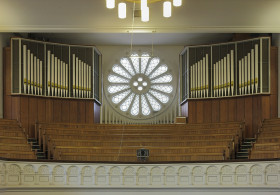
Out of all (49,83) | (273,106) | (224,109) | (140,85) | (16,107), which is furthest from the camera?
(140,85)

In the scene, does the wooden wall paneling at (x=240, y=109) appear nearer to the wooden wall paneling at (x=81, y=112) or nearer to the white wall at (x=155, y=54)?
the white wall at (x=155, y=54)

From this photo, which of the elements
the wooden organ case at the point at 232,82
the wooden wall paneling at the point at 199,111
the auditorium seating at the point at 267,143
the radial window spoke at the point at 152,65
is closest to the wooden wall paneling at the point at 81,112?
the radial window spoke at the point at 152,65

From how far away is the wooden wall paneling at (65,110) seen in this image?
52.8 ft

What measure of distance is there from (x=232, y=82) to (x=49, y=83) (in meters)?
5.40

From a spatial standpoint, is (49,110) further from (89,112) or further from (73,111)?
(89,112)

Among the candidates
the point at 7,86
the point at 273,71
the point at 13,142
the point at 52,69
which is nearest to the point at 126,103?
the point at 52,69

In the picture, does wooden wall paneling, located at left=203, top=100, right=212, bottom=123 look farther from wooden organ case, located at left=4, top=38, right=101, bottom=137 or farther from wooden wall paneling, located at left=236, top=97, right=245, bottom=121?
wooden organ case, located at left=4, top=38, right=101, bottom=137

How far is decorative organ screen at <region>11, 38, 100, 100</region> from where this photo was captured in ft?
49.8

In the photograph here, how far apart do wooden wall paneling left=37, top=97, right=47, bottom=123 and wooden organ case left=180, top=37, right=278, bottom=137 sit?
14.3ft

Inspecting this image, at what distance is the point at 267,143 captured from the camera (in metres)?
11.9

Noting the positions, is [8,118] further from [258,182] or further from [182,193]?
[258,182]

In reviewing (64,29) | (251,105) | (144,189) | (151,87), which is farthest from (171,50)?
(144,189)

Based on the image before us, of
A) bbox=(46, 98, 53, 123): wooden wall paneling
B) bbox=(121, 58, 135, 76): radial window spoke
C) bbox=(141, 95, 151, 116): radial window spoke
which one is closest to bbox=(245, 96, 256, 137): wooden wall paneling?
bbox=(141, 95, 151, 116): radial window spoke

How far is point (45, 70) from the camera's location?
15.8 m
